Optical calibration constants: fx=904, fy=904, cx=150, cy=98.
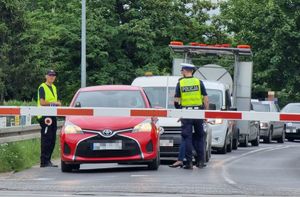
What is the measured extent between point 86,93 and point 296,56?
121 ft

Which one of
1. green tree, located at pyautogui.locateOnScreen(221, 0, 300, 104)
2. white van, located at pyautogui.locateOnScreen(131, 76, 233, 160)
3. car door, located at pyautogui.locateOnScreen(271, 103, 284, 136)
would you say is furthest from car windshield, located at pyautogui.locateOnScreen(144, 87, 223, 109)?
green tree, located at pyautogui.locateOnScreen(221, 0, 300, 104)

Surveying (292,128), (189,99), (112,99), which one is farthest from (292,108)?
(112,99)

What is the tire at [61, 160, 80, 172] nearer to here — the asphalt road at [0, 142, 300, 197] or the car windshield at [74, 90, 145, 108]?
the asphalt road at [0, 142, 300, 197]

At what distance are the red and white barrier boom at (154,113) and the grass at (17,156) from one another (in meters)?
1.22

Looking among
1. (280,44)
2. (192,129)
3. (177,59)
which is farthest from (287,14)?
(192,129)

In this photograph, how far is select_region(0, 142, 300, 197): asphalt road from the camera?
12250 millimetres

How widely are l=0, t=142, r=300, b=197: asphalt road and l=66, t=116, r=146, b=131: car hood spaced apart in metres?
0.79

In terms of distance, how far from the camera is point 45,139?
17.1 m

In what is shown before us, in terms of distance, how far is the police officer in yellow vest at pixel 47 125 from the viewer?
17031 mm

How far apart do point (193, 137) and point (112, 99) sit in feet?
5.62

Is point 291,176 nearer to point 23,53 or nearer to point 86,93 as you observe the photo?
point 86,93

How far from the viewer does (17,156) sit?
1694 cm

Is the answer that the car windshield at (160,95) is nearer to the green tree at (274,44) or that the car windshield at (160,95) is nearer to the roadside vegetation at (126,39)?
the roadside vegetation at (126,39)

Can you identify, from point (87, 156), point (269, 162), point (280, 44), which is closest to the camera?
point (87, 156)
